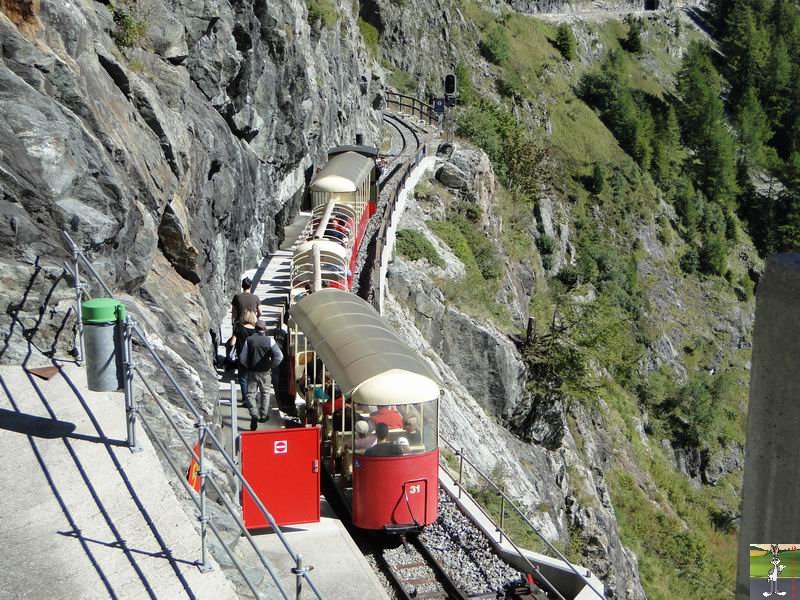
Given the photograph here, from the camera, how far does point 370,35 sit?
61.2m

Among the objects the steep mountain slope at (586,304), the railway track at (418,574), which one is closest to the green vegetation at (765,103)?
the steep mountain slope at (586,304)

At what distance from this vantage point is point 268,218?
25.9 m

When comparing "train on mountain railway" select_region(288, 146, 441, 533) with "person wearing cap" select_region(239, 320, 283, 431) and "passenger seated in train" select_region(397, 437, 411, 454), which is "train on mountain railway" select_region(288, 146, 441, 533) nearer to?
"passenger seated in train" select_region(397, 437, 411, 454)

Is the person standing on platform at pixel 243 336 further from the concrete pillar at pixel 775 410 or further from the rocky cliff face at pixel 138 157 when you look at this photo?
the concrete pillar at pixel 775 410

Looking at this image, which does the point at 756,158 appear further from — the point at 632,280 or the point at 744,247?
the point at 632,280

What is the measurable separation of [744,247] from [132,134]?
7351cm

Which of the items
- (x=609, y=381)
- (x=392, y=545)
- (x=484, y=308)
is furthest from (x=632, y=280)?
(x=392, y=545)

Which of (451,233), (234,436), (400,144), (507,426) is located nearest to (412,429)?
Result: (234,436)

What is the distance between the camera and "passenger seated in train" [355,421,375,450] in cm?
1210

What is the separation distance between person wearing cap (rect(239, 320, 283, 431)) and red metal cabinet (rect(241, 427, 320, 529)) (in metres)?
2.00

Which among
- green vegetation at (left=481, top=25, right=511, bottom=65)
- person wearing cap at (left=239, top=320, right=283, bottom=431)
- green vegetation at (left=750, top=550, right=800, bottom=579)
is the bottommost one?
person wearing cap at (left=239, top=320, right=283, bottom=431)

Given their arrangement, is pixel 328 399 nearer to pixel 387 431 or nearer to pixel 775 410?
pixel 387 431

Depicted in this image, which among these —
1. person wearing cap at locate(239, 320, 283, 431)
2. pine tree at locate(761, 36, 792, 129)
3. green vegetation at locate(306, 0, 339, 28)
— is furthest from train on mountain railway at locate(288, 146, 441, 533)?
pine tree at locate(761, 36, 792, 129)

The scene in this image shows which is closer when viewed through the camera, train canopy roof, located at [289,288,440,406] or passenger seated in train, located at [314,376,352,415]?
train canopy roof, located at [289,288,440,406]
